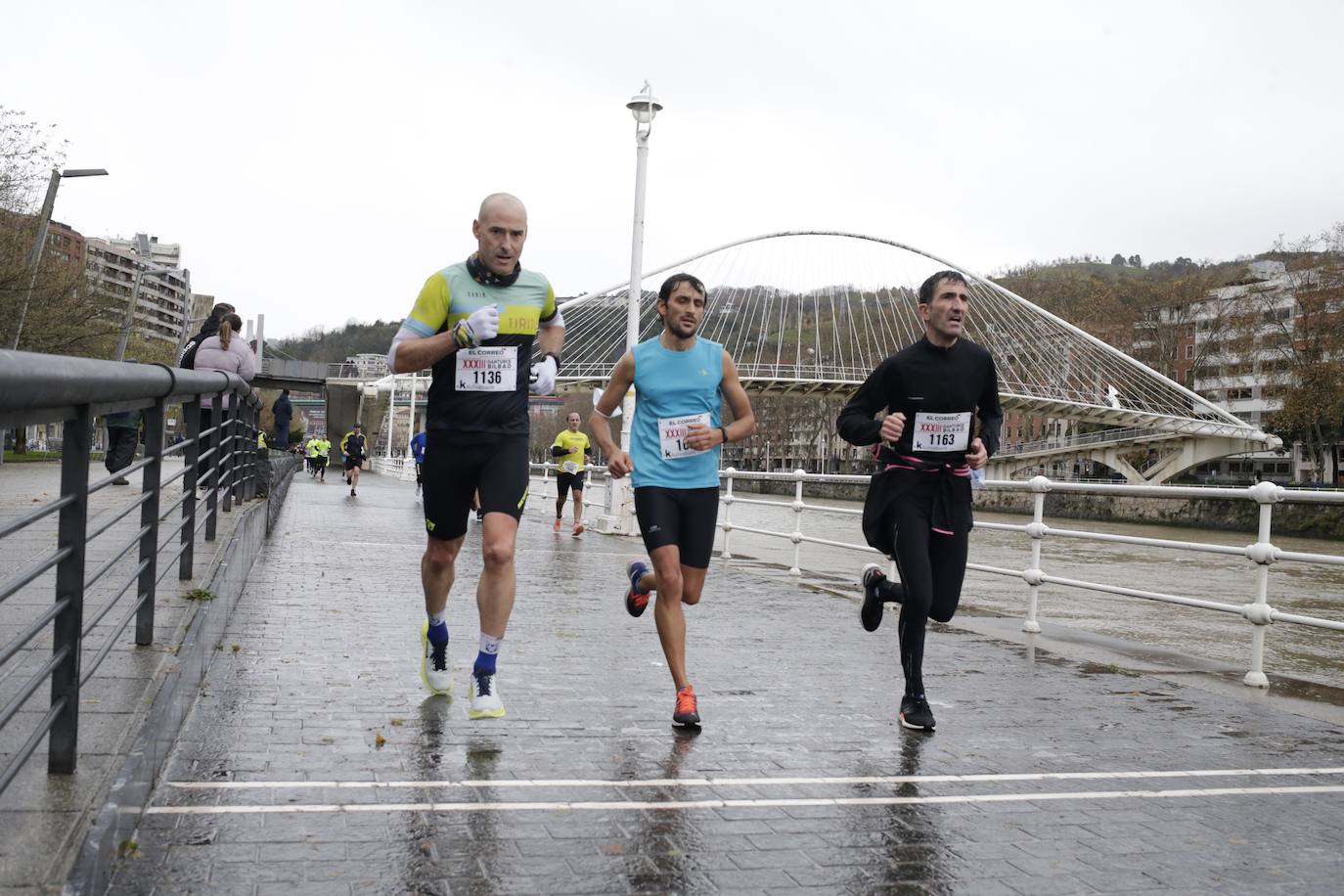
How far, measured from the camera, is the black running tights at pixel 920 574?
5.57 meters

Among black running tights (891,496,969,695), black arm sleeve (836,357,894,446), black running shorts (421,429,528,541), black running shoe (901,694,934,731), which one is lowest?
Result: black running shoe (901,694,934,731)

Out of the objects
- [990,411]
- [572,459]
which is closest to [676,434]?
[990,411]

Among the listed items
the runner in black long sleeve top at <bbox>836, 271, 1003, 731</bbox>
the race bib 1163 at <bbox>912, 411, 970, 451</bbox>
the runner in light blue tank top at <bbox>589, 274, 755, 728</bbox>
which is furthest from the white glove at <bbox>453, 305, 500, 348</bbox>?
the race bib 1163 at <bbox>912, 411, 970, 451</bbox>

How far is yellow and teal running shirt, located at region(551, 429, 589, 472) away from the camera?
19016 mm

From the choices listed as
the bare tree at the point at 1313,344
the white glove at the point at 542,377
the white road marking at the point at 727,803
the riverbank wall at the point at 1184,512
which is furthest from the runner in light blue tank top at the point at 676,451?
the bare tree at the point at 1313,344

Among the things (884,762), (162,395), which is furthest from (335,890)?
(884,762)

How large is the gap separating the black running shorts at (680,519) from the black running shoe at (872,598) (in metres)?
1.20

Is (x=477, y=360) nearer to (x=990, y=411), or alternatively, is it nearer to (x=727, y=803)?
(x=727, y=803)

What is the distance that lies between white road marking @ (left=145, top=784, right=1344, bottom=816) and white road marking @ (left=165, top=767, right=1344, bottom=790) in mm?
187

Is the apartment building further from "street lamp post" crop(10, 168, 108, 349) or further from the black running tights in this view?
the black running tights

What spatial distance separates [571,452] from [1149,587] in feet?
39.0

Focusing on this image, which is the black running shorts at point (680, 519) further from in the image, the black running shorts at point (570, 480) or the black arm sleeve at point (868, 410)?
the black running shorts at point (570, 480)

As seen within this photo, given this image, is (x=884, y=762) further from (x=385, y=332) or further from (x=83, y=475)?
(x=385, y=332)

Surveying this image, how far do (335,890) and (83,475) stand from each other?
1.14m
